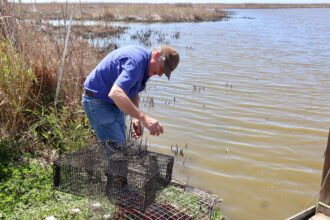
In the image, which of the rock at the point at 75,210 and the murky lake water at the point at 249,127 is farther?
the murky lake water at the point at 249,127

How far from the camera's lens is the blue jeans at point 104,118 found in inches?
152

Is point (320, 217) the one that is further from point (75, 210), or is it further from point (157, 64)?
point (75, 210)

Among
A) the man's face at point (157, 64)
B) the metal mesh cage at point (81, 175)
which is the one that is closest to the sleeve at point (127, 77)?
the man's face at point (157, 64)

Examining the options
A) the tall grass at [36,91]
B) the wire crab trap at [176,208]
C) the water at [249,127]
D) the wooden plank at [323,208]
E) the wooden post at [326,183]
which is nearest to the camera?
the wire crab trap at [176,208]

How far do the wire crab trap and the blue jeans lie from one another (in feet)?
2.16

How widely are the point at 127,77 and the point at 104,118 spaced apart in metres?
0.69

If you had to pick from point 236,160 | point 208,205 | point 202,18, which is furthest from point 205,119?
point 202,18

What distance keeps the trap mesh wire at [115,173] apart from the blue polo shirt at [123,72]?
1.78 feet

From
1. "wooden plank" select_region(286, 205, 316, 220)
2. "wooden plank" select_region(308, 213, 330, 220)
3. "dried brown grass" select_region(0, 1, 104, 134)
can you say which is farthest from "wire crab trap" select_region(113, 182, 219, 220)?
"dried brown grass" select_region(0, 1, 104, 134)

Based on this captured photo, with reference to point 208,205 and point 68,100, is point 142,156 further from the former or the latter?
point 68,100

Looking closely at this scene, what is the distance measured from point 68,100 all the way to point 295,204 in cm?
333

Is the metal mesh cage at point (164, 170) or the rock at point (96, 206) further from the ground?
the metal mesh cage at point (164, 170)

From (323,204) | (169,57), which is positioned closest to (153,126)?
(169,57)

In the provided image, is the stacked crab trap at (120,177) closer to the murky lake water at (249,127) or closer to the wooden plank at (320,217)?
the wooden plank at (320,217)
